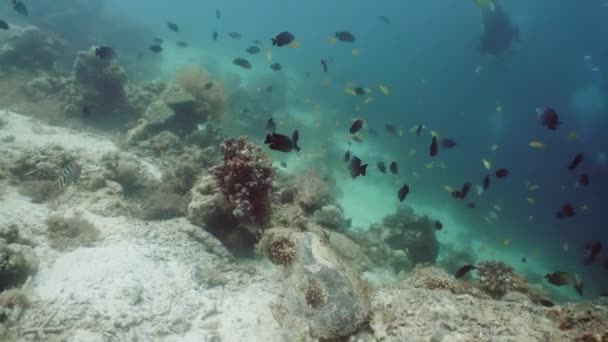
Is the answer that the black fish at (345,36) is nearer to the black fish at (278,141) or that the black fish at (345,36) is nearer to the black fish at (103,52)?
the black fish at (103,52)

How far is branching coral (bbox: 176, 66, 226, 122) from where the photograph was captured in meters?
16.3

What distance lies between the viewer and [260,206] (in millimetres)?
6895

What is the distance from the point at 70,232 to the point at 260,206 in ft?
11.1

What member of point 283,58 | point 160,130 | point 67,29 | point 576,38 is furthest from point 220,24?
point 160,130

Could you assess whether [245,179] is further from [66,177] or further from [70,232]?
[66,177]

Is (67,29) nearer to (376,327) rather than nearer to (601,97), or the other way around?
(376,327)

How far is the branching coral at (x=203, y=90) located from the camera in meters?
16.3

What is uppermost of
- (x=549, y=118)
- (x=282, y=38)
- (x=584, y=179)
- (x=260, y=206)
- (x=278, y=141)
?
(x=584, y=179)

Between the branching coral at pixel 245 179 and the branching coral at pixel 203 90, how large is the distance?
9848 mm

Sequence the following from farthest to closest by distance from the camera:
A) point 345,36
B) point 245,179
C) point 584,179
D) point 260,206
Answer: point 345,36 → point 584,179 → point 260,206 → point 245,179

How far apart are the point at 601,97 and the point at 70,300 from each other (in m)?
57.3

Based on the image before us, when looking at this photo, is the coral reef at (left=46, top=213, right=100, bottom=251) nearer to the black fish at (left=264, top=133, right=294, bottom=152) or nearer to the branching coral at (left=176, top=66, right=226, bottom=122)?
the black fish at (left=264, top=133, right=294, bottom=152)

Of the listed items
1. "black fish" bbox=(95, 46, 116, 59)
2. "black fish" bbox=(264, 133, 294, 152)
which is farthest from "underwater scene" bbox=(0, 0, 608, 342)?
"black fish" bbox=(95, 46, 116, 59)

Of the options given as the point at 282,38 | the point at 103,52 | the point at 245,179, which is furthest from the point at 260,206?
the point at 103,52
